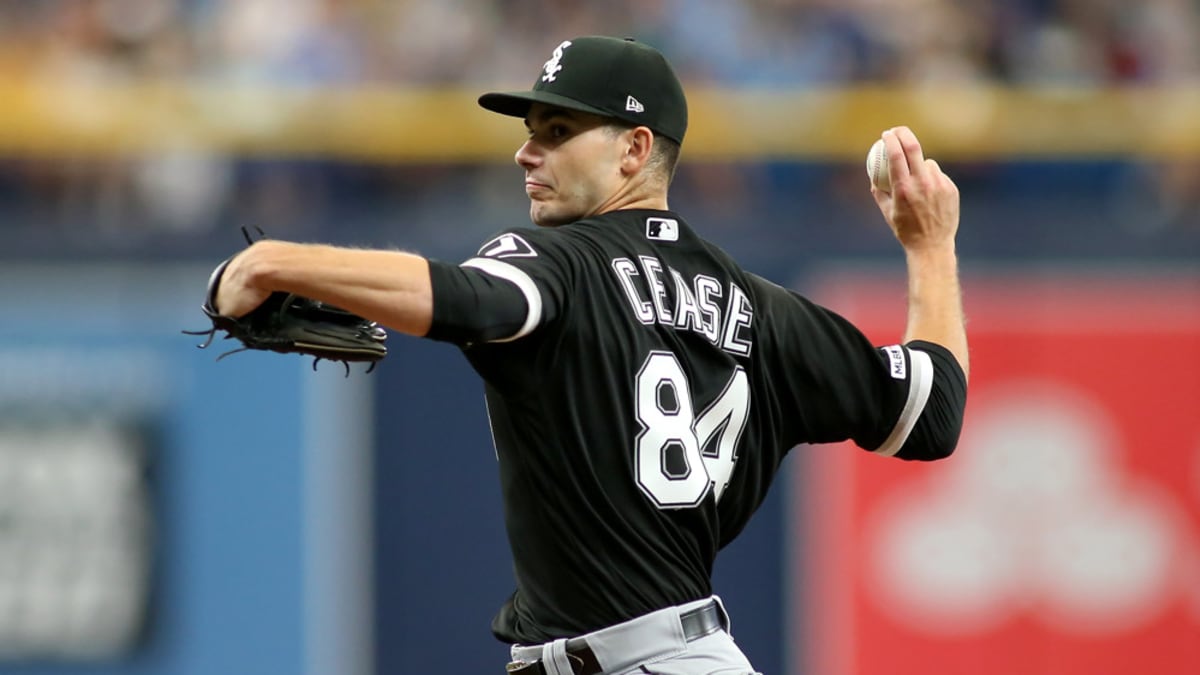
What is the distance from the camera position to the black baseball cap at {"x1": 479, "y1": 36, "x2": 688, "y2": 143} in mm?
4410

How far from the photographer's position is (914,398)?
4.75 meters

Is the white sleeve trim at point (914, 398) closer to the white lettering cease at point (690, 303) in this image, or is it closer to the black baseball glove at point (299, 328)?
the white lettering cease at point (690, 303)

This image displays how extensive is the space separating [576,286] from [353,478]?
5248 mm

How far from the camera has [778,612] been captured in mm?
9477

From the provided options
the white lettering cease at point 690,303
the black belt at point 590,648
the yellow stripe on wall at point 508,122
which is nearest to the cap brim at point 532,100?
the white lettering cease at point 690,303

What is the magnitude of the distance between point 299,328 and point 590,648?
3.14 feet

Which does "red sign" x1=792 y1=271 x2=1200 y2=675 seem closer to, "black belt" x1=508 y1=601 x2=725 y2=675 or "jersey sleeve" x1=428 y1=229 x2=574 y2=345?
"black belt" x1=508 y1=601 x2=725 y2=675

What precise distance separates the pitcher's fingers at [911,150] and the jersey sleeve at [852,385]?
469 millimetres

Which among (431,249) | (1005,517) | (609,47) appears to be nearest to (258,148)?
(431,249)

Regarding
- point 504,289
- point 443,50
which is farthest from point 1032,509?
point 504,289

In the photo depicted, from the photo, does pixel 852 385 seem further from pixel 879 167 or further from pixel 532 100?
pixel 532 100

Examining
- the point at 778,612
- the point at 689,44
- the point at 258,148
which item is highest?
the point at 689,44

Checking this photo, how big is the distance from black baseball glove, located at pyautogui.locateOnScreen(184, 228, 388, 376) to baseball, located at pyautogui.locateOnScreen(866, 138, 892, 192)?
144 cm

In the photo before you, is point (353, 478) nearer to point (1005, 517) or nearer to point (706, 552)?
point (1005, 517)
